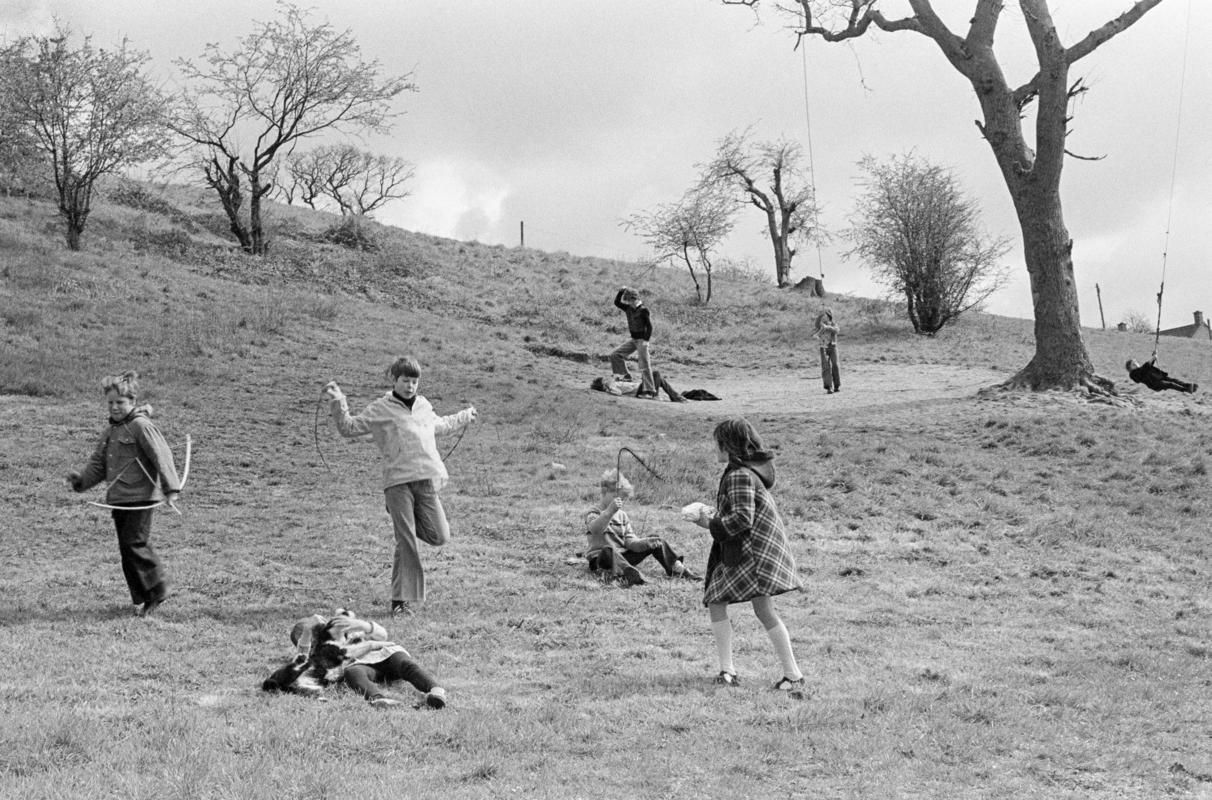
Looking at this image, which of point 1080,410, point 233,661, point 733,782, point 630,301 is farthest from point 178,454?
point 1080,410

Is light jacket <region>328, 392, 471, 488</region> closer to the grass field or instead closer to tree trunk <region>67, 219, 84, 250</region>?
the grass field

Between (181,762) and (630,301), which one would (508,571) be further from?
(630,301)

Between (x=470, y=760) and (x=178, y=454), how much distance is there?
975 centimetres

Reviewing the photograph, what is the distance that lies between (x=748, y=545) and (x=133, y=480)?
14.7 feet

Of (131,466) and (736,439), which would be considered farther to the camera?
(131,466)

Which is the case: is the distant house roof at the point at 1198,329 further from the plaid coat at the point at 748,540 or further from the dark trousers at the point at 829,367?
the plaid coat at the point at 748,540

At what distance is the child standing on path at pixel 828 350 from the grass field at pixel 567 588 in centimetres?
88

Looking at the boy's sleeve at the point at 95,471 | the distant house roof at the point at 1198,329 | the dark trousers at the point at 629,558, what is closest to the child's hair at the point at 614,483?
the dark trousers at the point at 629,558

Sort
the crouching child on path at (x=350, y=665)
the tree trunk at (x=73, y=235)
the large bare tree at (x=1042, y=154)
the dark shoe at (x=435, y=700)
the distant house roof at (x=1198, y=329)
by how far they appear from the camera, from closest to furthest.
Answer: the dark shoe at (x=435, y=700)
the crouching child on path at (x=350, y=665)
the large bare tree at (x=1042, y=154)
the tree trunk at (x=73, y=235)
the distant house roof at (x=1198, y=329)

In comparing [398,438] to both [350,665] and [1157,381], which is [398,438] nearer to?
[350,665]

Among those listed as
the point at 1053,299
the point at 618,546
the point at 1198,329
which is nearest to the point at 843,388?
the point at 1053,299

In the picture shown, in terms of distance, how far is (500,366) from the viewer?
74.1ft

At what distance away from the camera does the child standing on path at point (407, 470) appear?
8328 mm

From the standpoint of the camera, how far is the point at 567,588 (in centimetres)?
947
